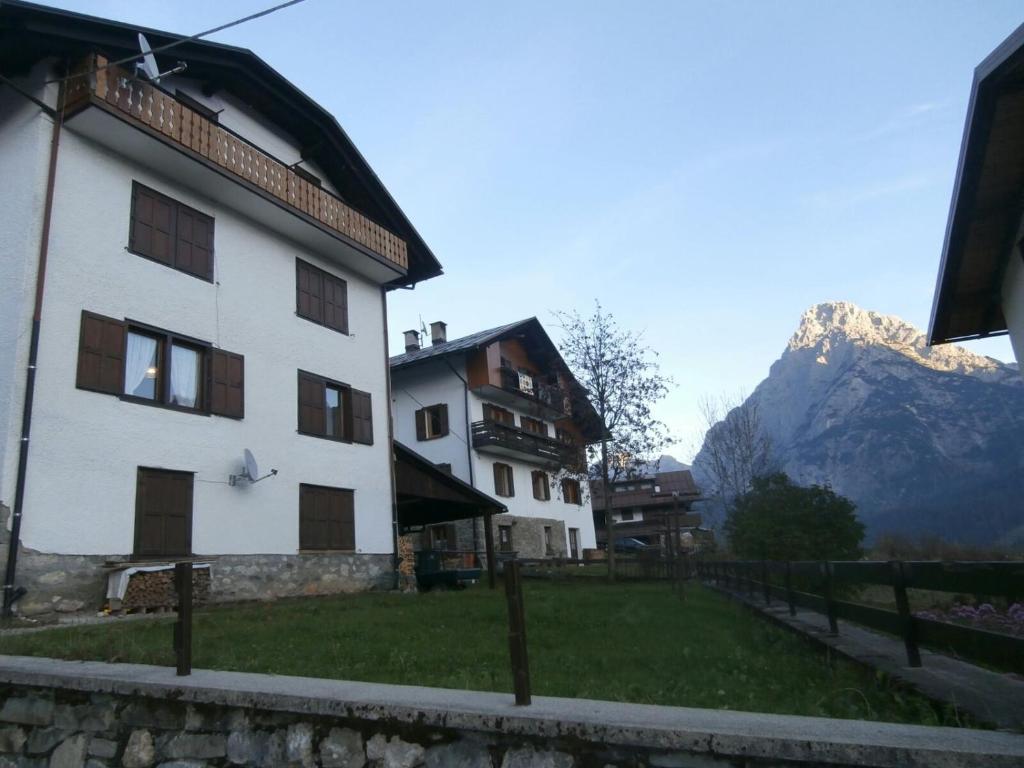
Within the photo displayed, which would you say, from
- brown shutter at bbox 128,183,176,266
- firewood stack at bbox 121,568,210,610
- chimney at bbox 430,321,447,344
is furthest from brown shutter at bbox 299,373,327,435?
chimney at bbox 430,321,447,344

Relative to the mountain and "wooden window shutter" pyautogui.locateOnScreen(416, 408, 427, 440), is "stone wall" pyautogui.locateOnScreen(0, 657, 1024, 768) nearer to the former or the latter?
"wooden window shutter" pyautogui.locateOnScreen(416, 408, 427, 440)

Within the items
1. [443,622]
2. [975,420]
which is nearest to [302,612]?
[443,622]

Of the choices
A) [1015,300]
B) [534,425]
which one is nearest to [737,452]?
[534,425]

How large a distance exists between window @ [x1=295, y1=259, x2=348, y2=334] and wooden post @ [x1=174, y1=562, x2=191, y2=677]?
11.8 m

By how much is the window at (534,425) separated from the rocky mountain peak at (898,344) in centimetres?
11352

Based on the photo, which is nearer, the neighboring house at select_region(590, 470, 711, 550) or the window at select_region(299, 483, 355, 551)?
the window at select_region(299, 483, 355, 551)

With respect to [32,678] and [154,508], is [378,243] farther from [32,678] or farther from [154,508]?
[32,678]

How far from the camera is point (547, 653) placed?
20.6 ft

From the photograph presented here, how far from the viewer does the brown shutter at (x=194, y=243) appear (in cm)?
1301

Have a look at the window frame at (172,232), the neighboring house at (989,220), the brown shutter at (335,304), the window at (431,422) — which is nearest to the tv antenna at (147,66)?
the window frame at (172,232)

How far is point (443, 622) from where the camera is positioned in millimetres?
8781

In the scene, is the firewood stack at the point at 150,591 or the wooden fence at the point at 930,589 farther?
the firewood stack at the point at 150,591

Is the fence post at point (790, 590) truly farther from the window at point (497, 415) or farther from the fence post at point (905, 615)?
the window at point (497, 415)

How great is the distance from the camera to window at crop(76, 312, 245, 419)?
1095 centimetres
